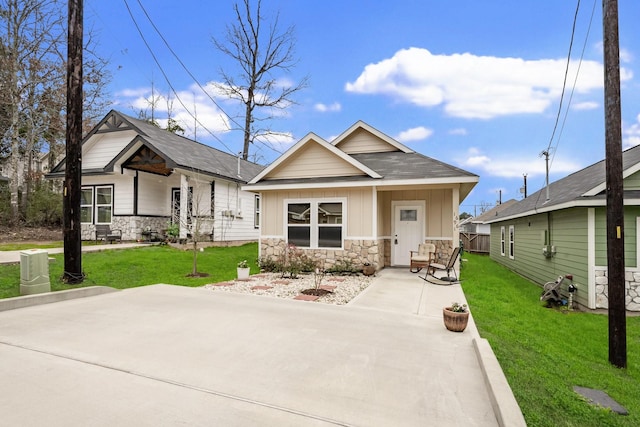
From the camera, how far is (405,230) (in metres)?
11.7

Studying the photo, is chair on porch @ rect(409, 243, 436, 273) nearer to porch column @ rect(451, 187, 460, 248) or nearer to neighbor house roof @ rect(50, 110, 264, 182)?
porch column @ rect(451, 187, 460, 248)

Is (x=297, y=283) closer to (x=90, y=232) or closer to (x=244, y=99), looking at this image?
(x=90, y=232)

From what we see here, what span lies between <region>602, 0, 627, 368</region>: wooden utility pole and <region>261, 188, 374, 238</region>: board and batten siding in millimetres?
6015

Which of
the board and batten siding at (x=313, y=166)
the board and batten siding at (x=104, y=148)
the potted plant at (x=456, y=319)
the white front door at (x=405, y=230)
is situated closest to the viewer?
the potted plant at (x=456, y=319)

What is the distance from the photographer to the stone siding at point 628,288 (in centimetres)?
762

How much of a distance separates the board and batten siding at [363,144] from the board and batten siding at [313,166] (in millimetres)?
3038

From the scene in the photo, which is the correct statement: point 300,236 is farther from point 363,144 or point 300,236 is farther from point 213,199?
point 213,199

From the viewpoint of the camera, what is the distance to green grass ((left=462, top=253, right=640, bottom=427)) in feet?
10.2

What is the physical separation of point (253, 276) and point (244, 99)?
65.8ft

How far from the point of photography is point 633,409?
343 centimetres

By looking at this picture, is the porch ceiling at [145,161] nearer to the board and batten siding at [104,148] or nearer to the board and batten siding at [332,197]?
the board and batten siding at [104,148]

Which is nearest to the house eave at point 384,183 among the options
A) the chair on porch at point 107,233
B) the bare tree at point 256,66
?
the chair on porch at point 107,233

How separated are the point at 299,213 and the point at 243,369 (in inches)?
311

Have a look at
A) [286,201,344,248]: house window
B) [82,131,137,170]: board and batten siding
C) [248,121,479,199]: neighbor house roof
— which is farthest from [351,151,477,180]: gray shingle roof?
[82,131,137,170]: board and batten siding
